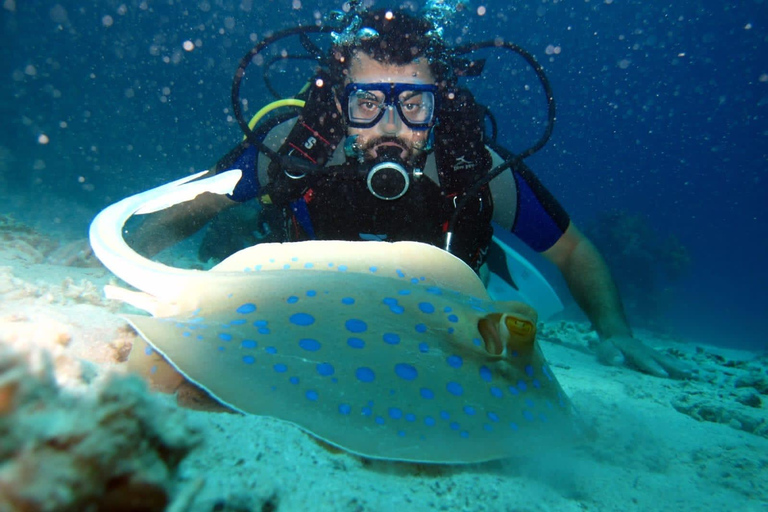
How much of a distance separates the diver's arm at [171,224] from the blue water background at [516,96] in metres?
20.7

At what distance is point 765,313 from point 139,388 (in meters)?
62.6

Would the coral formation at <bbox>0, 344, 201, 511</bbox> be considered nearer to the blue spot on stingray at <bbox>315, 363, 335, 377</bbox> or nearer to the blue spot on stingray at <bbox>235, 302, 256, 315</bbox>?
the blue spot on stingray at <bbox>315, 363, 335, 377</bbox>

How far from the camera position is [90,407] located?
2.25 ft

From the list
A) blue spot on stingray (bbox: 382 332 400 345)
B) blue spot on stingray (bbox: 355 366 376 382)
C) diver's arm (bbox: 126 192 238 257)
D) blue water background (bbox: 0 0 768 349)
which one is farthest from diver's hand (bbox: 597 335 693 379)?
blue water background (bbox: 0 0 768 349)

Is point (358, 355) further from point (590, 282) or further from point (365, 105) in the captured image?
point (590, 282)

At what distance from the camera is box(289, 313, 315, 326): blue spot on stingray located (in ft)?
6.20

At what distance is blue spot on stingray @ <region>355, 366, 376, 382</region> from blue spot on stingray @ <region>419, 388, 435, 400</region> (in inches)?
8.8

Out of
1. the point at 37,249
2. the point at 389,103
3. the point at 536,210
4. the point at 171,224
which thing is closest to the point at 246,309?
the point at 171,224

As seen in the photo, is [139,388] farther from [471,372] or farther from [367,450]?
[471,372]

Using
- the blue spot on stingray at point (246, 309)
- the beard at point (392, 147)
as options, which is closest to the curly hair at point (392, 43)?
the beard at point (392, 147)

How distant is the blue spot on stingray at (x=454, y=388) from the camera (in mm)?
1667

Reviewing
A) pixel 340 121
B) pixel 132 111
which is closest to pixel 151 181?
pixel 132 111

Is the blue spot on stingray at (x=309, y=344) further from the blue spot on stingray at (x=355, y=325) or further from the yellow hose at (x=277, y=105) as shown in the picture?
the yellow hose at (x=277, y=105)

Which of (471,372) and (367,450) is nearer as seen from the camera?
(367,450)
